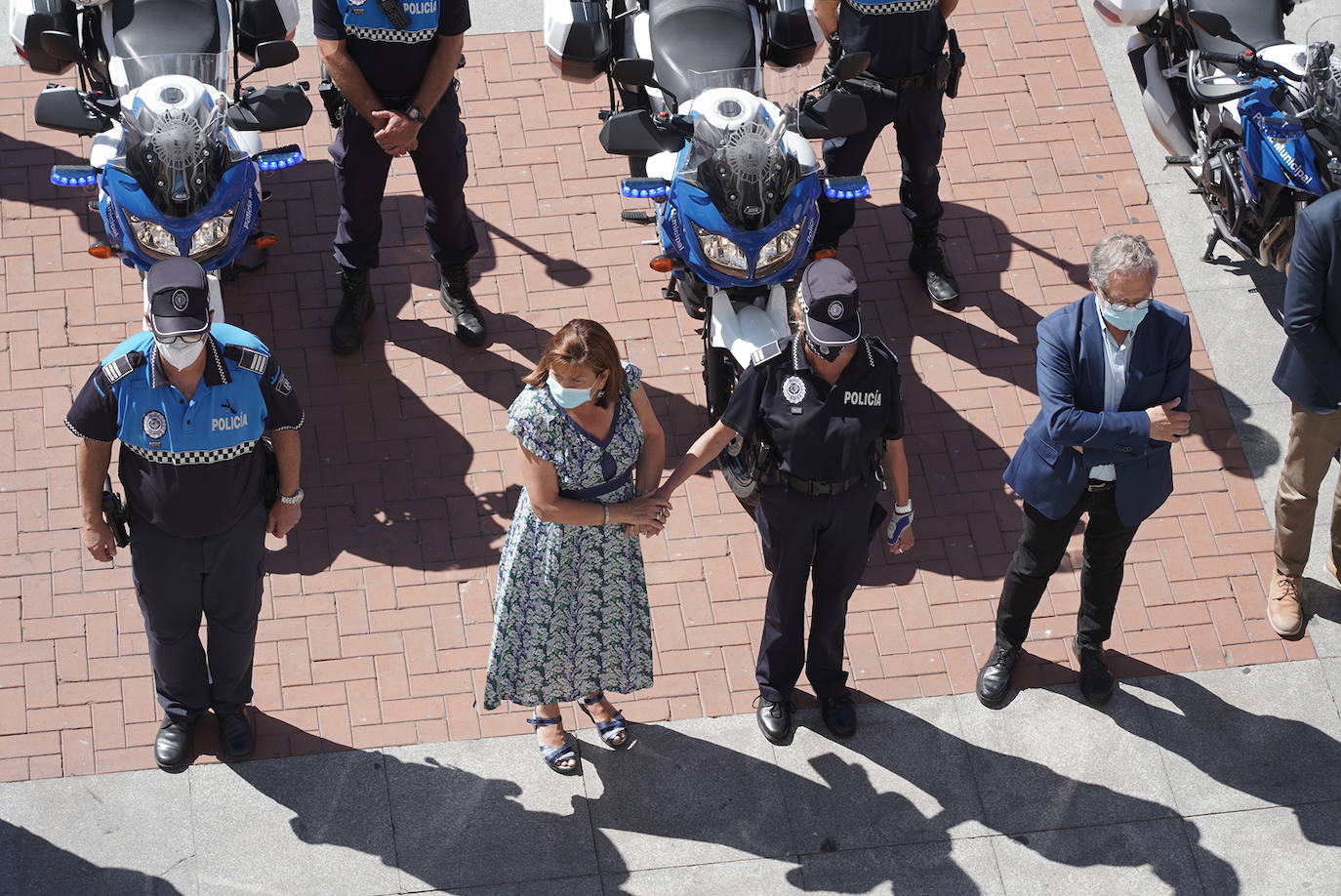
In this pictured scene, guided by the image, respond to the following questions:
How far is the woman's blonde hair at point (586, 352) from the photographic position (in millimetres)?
6094

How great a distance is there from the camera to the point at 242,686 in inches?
→ 281

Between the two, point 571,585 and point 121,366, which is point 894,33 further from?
point 121,366

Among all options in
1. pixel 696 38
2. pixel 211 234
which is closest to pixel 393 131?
pixel 211 234

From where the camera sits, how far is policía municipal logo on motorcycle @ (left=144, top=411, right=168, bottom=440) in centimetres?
631

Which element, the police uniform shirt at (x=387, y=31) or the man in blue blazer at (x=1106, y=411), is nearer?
the man in blue blazer at (x=1106, y=411)

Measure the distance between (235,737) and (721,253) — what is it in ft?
9.47

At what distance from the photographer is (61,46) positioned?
8102 millimetres

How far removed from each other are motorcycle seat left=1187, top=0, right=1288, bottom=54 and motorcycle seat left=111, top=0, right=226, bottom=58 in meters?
Result: 4.92

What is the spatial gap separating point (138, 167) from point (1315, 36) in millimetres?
6868

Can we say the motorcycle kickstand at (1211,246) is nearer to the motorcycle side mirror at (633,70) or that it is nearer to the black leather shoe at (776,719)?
the motorcycle side mirror at (633,70)

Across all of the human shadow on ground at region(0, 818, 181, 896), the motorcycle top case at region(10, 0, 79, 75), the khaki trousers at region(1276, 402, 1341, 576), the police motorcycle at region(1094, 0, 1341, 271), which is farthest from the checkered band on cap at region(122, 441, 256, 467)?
the police motorcycle at region(1094, 0, 1341, 271)

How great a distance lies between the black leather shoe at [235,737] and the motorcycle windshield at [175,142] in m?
2.20

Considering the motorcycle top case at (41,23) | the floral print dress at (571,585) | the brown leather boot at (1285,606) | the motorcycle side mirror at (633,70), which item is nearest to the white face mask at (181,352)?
the floral print dress at (571,585)

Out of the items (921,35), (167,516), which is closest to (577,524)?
(167,516)
